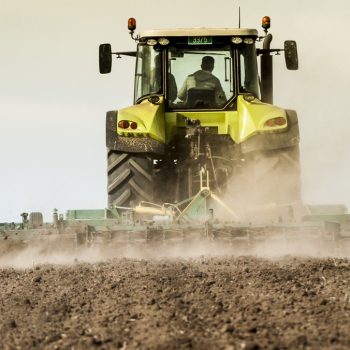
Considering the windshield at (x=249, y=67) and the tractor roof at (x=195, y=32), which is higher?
the tractor roof at (x=195, y=32)

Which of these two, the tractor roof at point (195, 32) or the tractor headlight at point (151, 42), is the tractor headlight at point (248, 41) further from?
the tractor headlight at point (151, 42)

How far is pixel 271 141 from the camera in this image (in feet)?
30.5

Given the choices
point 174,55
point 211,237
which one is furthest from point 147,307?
point 174,55

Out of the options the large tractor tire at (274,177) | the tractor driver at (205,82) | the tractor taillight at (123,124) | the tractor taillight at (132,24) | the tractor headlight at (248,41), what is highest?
the tractor taillight at (132,24)

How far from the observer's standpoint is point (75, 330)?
473 centimetres

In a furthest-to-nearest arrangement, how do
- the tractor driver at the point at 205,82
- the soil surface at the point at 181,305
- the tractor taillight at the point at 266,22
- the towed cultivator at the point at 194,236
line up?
1. the tractor taillight at the point at 266,22
2. the tractor driver at the point at 205,82
3. the towed cultivator at the point at 194,236
4. the soil surface at the point at 181,305

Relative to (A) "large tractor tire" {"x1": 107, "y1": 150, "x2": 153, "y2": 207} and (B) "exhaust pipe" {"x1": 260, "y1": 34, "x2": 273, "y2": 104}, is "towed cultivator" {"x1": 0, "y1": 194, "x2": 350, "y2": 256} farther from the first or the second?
(B) "exhaust pipe" {"x1": 260, "y1": 34, "x2": 273, "y2": 104}

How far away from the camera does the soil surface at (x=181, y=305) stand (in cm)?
430

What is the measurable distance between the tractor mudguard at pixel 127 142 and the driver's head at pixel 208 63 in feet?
3.91

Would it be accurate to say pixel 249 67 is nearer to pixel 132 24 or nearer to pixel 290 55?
pixel 290 55

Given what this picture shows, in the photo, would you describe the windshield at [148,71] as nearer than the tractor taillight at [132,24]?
Yes

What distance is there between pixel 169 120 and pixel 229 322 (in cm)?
521

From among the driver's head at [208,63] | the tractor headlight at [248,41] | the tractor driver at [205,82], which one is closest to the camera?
the tractor driver at [205,82]

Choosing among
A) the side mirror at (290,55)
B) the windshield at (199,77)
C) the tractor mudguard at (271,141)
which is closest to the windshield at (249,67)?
the windshield at (199,77)
